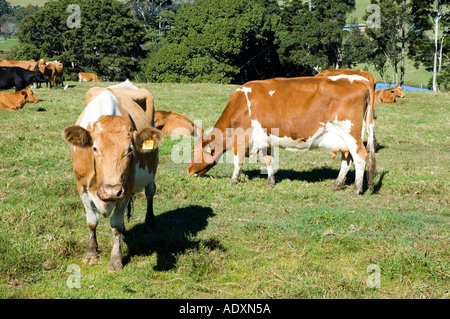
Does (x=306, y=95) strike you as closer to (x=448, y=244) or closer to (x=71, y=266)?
(x=448, y=244)

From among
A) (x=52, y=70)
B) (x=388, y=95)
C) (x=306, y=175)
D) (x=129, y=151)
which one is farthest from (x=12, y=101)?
(x=388, y=95)

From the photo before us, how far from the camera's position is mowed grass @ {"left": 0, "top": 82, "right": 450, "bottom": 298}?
5.34 meters

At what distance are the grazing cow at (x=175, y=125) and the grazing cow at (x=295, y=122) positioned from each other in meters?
4.77

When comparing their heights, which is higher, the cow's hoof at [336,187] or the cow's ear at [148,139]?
the cow's ear at [148,139]

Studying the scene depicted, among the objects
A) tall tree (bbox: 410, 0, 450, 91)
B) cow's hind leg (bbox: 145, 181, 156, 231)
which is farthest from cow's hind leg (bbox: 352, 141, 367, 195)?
tall tree (bbox: 410, 0, 450, 91)

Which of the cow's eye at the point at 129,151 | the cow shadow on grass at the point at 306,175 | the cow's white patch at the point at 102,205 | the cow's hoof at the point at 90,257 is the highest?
the cow's eye at the point at 129,151

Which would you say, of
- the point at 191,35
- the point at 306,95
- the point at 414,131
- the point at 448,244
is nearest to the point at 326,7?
the point at 191,35

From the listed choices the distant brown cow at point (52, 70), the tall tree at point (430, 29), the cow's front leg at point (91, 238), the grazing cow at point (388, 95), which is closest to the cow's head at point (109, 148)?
the cow's front leg at point (91, 238)

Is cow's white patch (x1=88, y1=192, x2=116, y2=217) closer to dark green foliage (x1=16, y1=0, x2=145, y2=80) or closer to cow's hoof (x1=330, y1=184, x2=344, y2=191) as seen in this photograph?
cow's hoof (x1=330, y1=184, x2=344, y2=191)

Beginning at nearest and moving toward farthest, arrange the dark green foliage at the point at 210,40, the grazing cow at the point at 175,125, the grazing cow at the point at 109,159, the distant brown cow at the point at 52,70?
the grazing cow at the point at 109,159, the grazing cow at the point at 175,125, the distant brown cow at the point at 52,70, the dark green foliage at the point at 210,40

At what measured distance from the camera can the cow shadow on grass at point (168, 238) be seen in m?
6.24

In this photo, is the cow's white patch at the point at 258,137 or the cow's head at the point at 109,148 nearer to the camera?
the cow's head at the point at 109,148

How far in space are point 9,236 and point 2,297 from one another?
1.80 meters

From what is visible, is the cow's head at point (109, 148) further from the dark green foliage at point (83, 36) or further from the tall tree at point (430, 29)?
the tall tree at point (430, 29)
